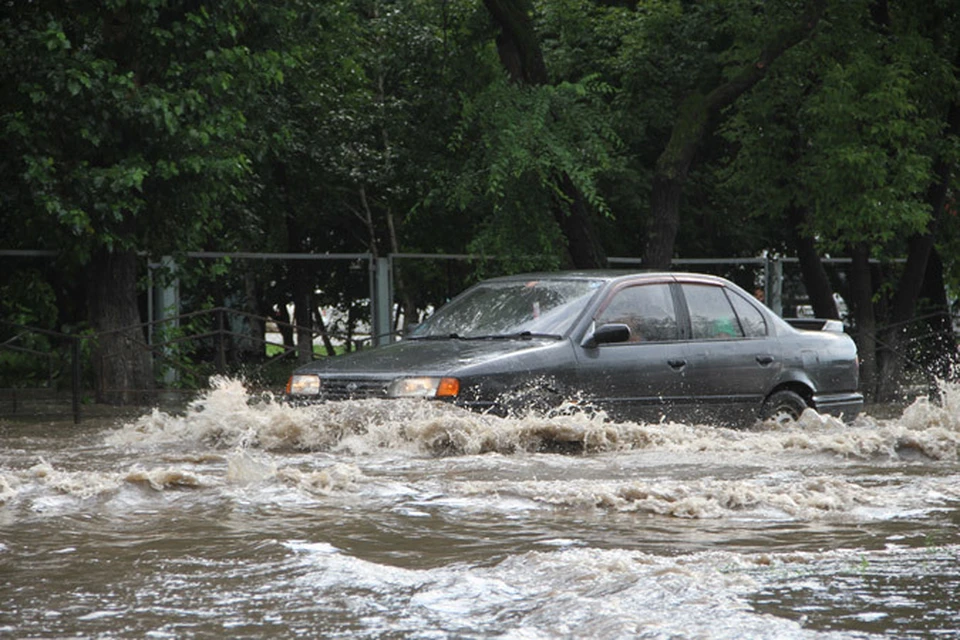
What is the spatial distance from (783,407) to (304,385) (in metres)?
3.76

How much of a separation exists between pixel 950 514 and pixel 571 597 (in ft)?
9.82

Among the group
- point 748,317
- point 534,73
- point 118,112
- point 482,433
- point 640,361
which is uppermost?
point 534,73

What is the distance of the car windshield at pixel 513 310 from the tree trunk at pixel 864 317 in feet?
29.5

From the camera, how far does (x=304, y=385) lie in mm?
9867

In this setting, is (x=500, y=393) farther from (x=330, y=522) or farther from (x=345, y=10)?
(x=345, y=10)

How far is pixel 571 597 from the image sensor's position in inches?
Answer: 199

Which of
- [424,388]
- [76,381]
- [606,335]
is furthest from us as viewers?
[76,381]

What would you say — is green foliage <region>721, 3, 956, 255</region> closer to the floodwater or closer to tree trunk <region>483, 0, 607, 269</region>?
tree trunk <region>483, 0, 607, 269</region>

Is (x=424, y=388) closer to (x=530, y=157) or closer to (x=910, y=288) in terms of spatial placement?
(x=530, y=157)

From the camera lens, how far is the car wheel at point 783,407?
10.7 meters

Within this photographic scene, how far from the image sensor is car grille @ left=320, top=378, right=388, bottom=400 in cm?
932

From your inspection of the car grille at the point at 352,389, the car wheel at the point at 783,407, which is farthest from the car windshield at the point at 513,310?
the car wheel at the point at 783,407

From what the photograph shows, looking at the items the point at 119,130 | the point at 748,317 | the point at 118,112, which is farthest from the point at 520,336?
the point at 119,130

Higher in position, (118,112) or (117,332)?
(118,112)
